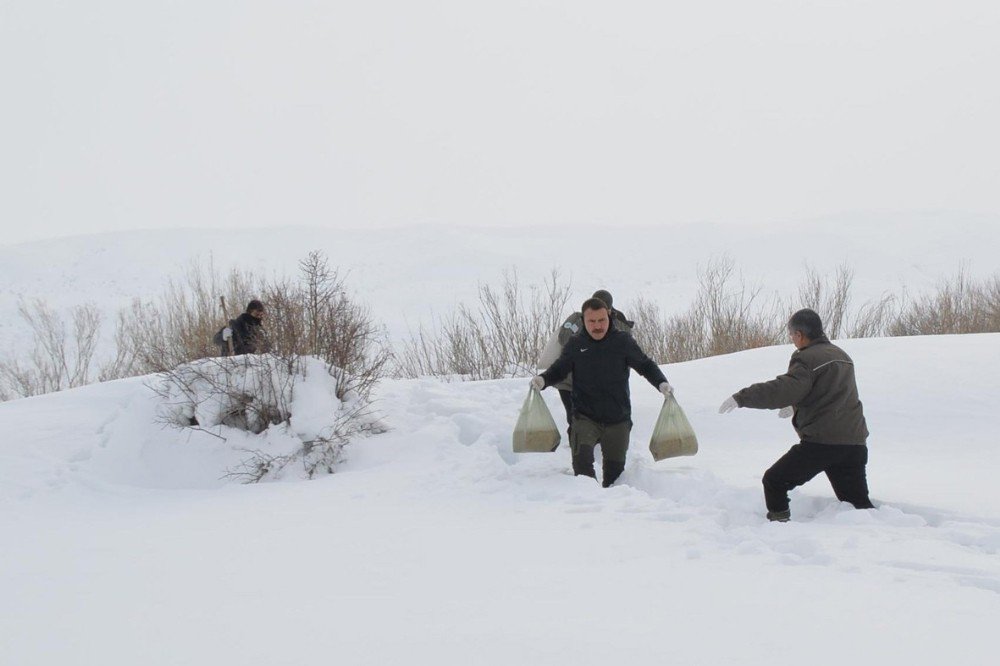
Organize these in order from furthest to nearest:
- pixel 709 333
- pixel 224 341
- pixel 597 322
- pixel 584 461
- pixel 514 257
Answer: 1. pixel 514 257
2. pixel 709 333
3. pixel 224 341
4. pixel 584 461
5. pixel 597 322

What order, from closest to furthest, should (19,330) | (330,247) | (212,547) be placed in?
1. (212,547)
2. (19,330)
3. (330,247)

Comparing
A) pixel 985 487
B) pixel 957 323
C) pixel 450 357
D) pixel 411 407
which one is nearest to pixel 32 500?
pixel 411 407

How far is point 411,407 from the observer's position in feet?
32.8

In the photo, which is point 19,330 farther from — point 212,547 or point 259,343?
point 212,547

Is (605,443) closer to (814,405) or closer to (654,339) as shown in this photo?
(814,405)

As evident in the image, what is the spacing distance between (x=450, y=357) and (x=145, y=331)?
10.1 m

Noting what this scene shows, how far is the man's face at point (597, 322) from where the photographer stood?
6555 millimetres

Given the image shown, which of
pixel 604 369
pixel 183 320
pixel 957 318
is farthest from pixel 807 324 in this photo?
pixel 957 318

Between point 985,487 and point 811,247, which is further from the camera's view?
point 811,247

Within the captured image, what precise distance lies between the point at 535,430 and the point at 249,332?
3976mm

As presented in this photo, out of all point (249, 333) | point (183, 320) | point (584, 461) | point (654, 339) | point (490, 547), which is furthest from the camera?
point (183, 320)

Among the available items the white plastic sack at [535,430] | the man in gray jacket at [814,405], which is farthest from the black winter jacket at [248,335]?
the man in gray jacket at [814,405]

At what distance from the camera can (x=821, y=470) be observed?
18.0 feet

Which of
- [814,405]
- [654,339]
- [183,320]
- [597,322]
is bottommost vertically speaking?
[654,339]
